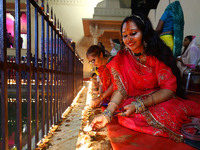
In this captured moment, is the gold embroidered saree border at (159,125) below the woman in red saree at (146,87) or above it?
below

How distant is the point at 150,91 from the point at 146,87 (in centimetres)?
9

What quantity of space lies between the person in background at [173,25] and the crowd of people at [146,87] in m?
1.34

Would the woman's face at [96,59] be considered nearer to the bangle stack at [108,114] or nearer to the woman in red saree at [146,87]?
the woman in red saree at [146,87]

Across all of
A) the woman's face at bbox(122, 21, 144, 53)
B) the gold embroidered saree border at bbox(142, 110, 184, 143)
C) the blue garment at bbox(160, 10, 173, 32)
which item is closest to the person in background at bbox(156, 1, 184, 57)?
the blue garment at bbox(160, 10, 173, 32)

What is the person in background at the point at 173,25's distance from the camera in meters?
2.94

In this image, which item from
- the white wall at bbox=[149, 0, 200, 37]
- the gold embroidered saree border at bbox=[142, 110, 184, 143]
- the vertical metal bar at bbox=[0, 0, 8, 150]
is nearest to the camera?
the vertical metal bar at bbox=[0, 0, 8, 150]

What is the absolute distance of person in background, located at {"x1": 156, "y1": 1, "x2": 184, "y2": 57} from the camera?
9.66 feet

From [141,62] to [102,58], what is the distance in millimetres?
1184

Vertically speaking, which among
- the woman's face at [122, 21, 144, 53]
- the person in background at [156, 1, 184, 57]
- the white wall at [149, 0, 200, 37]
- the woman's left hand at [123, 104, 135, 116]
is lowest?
the woman's left hand at [123, 104, 135, 116]

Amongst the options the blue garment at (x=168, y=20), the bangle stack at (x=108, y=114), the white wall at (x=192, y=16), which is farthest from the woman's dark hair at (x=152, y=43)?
the white wall at (x=192, y=16)

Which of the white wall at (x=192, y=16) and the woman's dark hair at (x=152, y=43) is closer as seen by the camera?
the woman's dark hair at (x=152, y=43)

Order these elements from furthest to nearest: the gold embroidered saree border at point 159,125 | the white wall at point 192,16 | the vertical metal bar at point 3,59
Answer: the white wall at point 192,16
the gold embroidered saree border at point 159,125
the vertical metal bar at point 3,59

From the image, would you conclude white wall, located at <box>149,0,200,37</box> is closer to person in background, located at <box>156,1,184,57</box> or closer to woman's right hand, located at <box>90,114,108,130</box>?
person in background, located at <box>156,1,184,57</box>

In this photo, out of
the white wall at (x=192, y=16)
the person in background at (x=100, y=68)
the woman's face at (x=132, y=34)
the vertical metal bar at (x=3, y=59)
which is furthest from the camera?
the white wall at (x=192, y=16)
